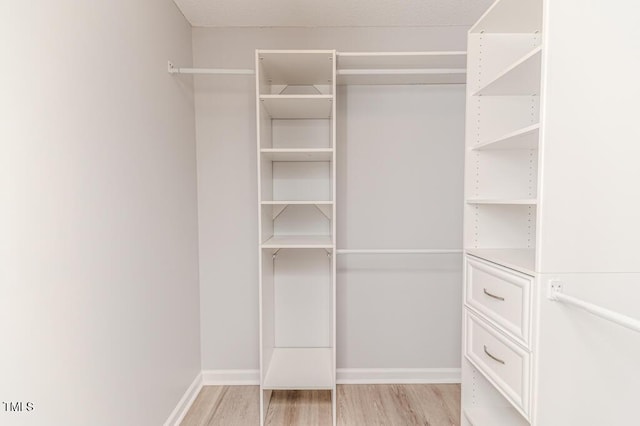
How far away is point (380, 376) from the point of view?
242 cm

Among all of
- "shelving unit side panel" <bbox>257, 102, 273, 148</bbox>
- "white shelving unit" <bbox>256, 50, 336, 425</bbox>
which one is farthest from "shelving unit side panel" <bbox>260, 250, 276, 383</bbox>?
"shelving unit side panel" <bbox>257, 102, 273, 148</bbox>

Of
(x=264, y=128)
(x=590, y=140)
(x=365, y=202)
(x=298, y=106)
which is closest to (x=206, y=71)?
(x=264, y=128)

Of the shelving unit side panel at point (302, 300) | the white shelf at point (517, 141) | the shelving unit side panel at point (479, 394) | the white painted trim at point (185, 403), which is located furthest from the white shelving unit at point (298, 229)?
the white shelf at point (517, 141)

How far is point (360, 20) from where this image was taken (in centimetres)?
222

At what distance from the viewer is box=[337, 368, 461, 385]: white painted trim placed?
2412 mm

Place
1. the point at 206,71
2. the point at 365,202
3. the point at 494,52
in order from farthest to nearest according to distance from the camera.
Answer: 1. the point at 365,202
2. the point at 206,71
3. the point at 494,52

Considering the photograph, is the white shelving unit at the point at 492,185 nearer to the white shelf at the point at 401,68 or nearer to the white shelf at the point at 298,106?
the white shelf at the point at 401,68

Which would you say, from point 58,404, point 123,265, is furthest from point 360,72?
point 58,404

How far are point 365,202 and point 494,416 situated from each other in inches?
54.5

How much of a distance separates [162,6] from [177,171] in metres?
0.88

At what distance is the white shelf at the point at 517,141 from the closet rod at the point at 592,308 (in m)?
0.53

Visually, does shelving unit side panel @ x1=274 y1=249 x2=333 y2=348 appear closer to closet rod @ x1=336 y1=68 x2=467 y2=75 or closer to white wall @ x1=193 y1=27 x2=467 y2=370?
white wall @ x1=193 y1=27 x2=467 y2=370

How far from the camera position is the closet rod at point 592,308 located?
0.95 metres

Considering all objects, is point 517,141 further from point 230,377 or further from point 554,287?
point 230,377
